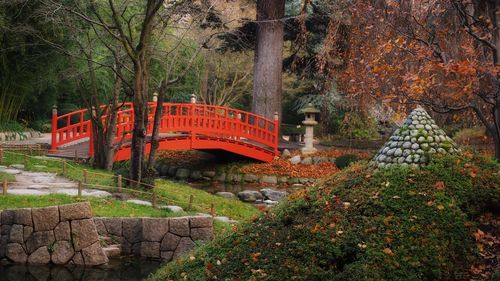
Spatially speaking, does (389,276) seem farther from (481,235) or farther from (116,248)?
(116,248)

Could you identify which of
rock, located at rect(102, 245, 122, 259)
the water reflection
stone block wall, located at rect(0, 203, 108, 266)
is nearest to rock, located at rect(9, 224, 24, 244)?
stone block wall, located at rect(0, 203, 108, 266)

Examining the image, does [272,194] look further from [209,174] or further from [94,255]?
[94,255]

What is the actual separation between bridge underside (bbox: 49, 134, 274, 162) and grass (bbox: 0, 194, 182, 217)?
5.99 metres

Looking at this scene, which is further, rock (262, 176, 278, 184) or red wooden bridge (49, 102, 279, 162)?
rock (262, 176, 278, 184)

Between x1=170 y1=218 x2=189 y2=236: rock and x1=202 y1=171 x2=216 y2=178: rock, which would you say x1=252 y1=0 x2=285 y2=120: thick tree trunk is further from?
x1=170 y1=218 x2=189 y2=236: rock

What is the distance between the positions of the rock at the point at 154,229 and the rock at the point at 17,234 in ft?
5.06

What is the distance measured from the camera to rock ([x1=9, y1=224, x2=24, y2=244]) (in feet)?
26.1

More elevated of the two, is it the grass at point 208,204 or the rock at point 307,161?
the rock at point 307,161

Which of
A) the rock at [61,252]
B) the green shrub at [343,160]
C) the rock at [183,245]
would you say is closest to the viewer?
the rock at [61,252]

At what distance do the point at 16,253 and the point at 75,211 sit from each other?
0.88 metres

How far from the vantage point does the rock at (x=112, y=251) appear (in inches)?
331

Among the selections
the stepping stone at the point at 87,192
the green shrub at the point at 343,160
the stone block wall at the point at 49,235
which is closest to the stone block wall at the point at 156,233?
the stone block wall at the point at 49,235

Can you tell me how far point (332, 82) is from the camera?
21094 millimetres

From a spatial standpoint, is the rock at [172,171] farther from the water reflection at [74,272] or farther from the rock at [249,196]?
the water reflection at [74,272]
